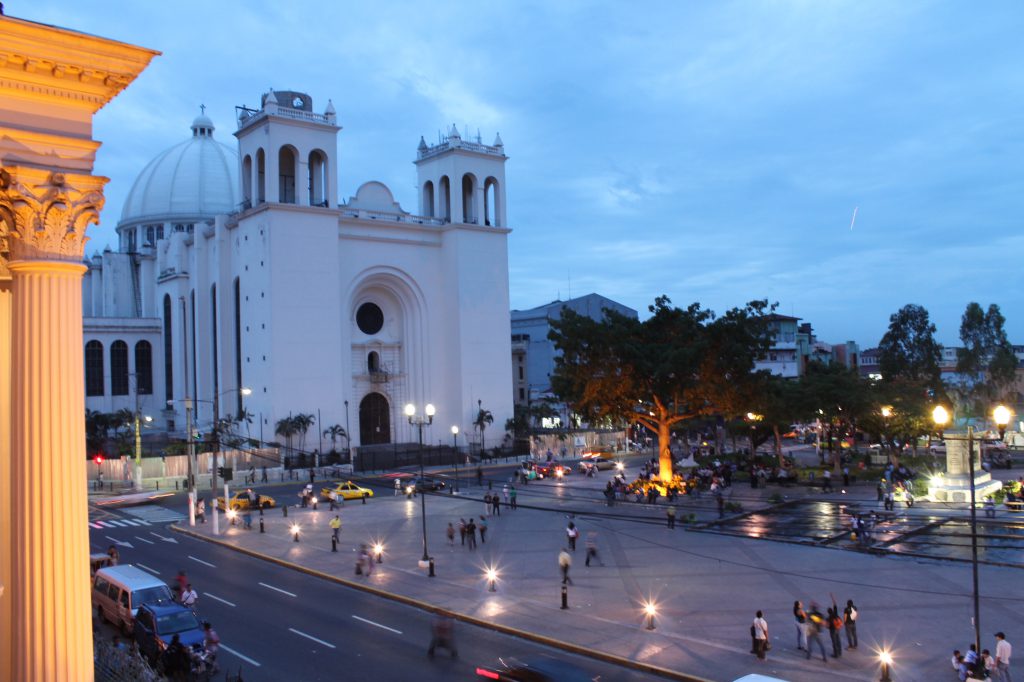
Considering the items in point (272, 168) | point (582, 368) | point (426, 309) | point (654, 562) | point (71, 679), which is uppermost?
point (272, 168)

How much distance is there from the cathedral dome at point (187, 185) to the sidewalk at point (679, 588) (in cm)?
5992

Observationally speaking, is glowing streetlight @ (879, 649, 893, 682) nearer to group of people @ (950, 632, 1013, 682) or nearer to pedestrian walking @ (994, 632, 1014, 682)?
group of people @ (950, 632, 1013, 682)

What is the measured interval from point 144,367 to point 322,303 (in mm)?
30497

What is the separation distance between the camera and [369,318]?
6938 cm

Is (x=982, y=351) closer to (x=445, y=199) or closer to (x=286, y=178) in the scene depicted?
(x=445, y=199)

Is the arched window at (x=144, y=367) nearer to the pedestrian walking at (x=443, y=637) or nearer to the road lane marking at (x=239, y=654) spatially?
the road lane marking at (x=239, y=654)

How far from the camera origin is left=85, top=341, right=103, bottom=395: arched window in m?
78.3

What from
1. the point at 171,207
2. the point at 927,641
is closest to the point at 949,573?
the point at 927,641

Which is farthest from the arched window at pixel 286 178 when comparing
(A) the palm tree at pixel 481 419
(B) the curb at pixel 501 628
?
(B) the curb at pixel 501 628

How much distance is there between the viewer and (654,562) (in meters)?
26.5

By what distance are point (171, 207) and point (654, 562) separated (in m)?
76.4

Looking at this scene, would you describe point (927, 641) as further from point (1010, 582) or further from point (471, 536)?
point (471, 536)

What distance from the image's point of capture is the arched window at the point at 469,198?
233ft

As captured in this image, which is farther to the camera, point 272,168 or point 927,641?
point 272,168
